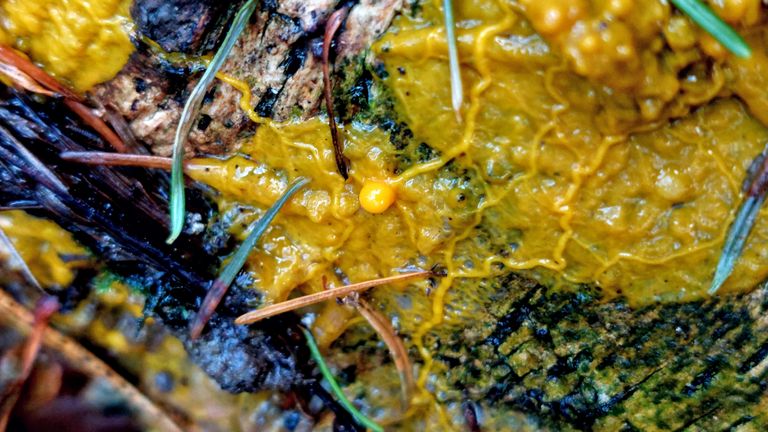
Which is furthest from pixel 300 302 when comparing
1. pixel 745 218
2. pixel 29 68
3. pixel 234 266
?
pixel 745 218

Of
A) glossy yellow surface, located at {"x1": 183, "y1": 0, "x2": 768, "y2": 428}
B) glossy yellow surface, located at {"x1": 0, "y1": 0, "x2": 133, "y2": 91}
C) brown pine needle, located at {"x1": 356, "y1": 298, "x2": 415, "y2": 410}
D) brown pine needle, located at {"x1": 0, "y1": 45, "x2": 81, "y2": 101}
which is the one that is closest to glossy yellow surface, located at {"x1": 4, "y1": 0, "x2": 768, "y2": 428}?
glossy yellow surface, located at {"x1": 183, "y1": 0, "x2": 768, "y2": 428}

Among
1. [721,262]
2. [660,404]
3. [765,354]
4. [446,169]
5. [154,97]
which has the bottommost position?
[660,404]

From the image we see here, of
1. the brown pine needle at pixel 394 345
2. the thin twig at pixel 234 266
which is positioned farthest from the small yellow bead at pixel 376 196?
the brown pine needle at pixel 394 345

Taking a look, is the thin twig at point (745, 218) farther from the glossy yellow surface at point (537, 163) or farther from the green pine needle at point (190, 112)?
the green pine needle at point (190, 112)

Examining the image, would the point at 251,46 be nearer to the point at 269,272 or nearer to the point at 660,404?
the point at 269,272

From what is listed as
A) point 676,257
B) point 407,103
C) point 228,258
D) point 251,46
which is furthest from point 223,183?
point 676,257

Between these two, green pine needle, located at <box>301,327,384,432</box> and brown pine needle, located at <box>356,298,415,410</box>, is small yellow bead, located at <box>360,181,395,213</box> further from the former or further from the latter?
green pine needle, located at <box>301,327,384,432</box>
